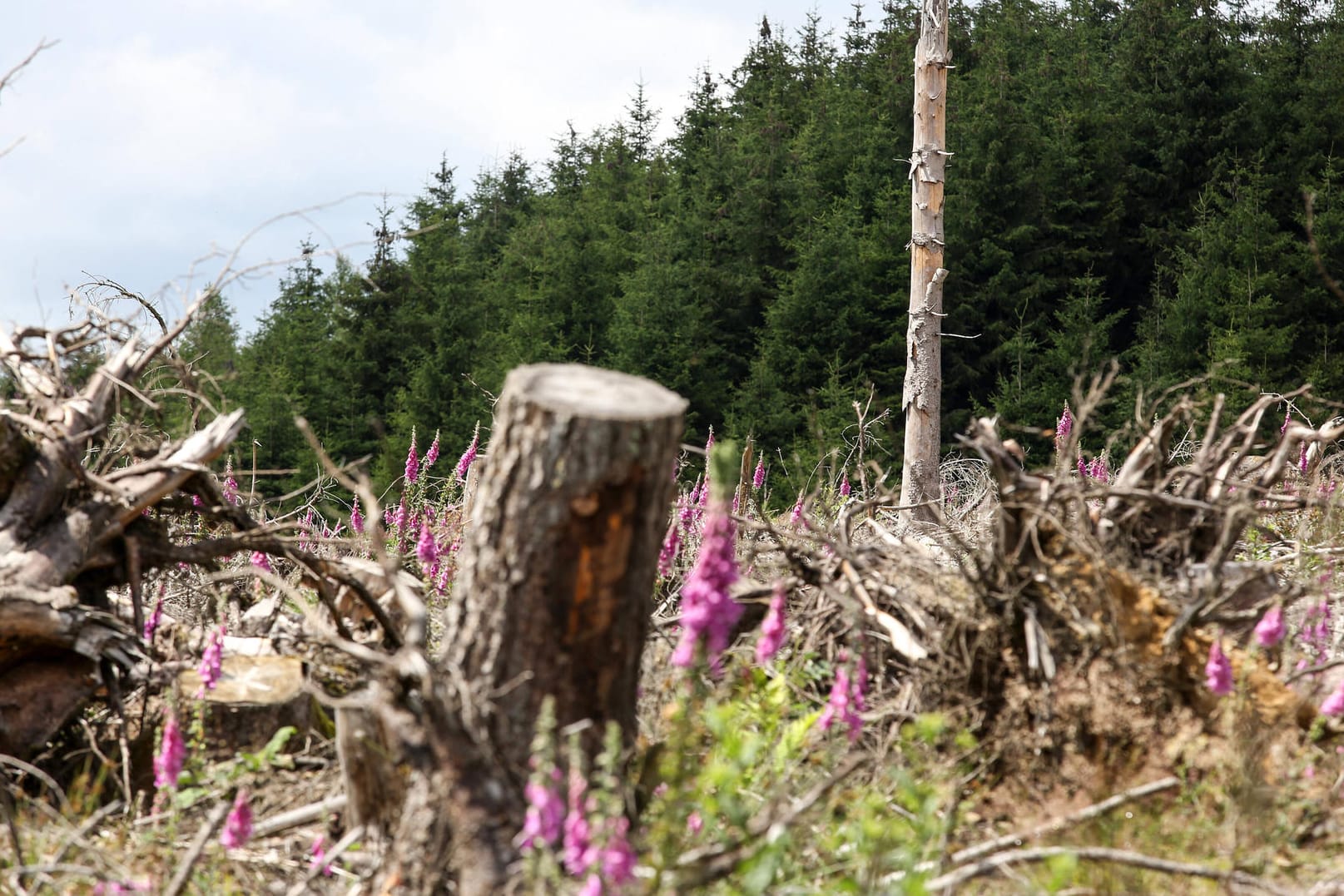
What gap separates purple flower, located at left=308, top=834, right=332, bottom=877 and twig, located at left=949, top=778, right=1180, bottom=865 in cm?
177

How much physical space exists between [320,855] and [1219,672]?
274cm

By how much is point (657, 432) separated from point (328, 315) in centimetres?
3250

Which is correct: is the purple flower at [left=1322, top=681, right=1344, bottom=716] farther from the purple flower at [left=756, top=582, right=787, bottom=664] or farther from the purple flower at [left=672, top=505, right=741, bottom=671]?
the purple flower at [left=672, top=505, right=741, bottom=671]

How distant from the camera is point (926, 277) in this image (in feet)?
38.7

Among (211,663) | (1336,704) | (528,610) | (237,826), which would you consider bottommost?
(237,826)

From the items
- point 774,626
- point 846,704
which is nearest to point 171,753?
point 774,626

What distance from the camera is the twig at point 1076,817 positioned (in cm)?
311

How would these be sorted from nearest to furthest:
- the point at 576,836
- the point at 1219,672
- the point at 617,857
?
the point at 617,857 → the point at 576,836 → the point at 1219,672

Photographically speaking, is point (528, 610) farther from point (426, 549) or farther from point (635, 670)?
point (426, 549)

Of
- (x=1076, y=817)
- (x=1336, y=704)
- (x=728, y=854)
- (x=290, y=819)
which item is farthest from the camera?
(x=290, y=819)

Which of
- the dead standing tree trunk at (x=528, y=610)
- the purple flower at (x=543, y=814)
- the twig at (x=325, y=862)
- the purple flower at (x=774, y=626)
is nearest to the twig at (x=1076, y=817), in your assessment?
the purple flower at (x=774, y=626)

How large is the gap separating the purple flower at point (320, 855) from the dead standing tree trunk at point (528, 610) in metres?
0.38

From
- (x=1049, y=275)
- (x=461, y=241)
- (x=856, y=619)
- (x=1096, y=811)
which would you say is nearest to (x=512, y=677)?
(x=856, y=619)

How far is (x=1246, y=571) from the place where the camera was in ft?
13.4
